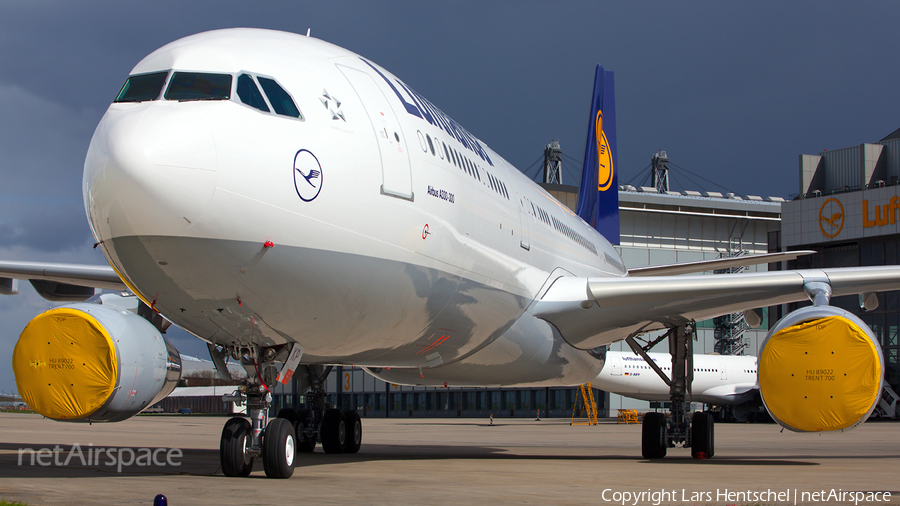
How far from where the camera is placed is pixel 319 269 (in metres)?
6.94

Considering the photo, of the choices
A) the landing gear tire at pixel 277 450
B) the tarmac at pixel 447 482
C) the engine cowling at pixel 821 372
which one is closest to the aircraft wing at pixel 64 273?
the tarmac at pixel 447 482

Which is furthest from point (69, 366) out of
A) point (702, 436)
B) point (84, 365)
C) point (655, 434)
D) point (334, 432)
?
point (702, 436)

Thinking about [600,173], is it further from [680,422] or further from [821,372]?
[821,372]

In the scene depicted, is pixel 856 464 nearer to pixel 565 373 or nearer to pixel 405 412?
pixel 565 373

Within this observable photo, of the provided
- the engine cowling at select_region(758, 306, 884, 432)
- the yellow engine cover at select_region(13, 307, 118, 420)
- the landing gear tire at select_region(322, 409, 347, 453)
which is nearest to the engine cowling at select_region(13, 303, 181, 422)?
the yellow engine cover at select_region(13, 307, 118, 420)

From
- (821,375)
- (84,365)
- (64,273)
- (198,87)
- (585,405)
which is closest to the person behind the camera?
(198,87)

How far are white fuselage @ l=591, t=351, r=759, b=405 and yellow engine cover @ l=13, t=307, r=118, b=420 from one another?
1194 inches

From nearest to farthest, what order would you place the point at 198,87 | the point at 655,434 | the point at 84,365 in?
the point at 198,87 → the point at 84,365 → the point at 655,434

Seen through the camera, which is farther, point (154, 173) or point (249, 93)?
point (249, 93)

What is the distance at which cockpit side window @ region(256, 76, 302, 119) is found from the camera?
22.6 ft

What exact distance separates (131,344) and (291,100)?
3.68 metres

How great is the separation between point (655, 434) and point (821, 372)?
4006 mm

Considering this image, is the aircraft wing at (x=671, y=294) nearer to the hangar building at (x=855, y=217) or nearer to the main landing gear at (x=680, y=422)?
the main landing gear at (x=680, y=422)

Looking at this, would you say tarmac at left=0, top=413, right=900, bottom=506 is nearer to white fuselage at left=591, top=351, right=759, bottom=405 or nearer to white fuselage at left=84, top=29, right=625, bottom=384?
white fuselage at left=84, top=29, right=625, bottom=384
